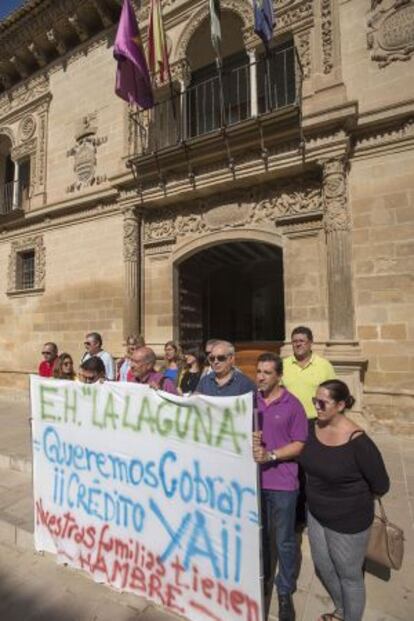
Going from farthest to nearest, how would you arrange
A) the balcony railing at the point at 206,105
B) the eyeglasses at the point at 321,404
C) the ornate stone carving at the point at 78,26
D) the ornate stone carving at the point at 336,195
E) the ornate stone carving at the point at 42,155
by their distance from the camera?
the ornate stone carving at the point at 42,155 → the ornate stone carving at the point at 78,26 → the balcony railing at the point at 206,105 → the ornate stone carving at the point at 336,195 → the eyeglasses at the point at 321,404

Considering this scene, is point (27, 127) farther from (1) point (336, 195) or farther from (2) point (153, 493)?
(2) point (153, 493)

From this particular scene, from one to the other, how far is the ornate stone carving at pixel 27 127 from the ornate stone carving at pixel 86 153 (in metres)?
2.44

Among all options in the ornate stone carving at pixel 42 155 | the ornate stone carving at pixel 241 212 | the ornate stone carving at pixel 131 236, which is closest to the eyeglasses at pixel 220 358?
the ornate stone carving at pixel 241 212

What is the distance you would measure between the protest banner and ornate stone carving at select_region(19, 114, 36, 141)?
36.8 feet

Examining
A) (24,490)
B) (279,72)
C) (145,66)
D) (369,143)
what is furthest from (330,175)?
(24,490)

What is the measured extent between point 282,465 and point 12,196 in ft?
44.0

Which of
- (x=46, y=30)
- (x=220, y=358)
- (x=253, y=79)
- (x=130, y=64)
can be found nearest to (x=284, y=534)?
(x=220, y=358)

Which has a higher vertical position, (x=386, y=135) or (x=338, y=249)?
(x=386, y=135)

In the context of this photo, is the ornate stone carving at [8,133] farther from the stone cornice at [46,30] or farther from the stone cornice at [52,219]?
the stone cornice at [52,219]

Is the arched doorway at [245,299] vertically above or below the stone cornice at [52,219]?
below

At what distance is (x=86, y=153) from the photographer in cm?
1008

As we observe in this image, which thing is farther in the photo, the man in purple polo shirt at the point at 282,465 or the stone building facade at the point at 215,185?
the stone building facade at the point at 215,185

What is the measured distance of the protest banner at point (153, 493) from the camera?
228cm

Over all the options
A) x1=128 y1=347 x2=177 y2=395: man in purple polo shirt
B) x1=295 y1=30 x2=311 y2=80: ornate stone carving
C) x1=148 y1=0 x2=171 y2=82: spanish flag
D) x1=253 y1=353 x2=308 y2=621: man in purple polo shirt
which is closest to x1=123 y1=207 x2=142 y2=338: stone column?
x1=148 y1=0 x2=171 y2=82: spanish flag
